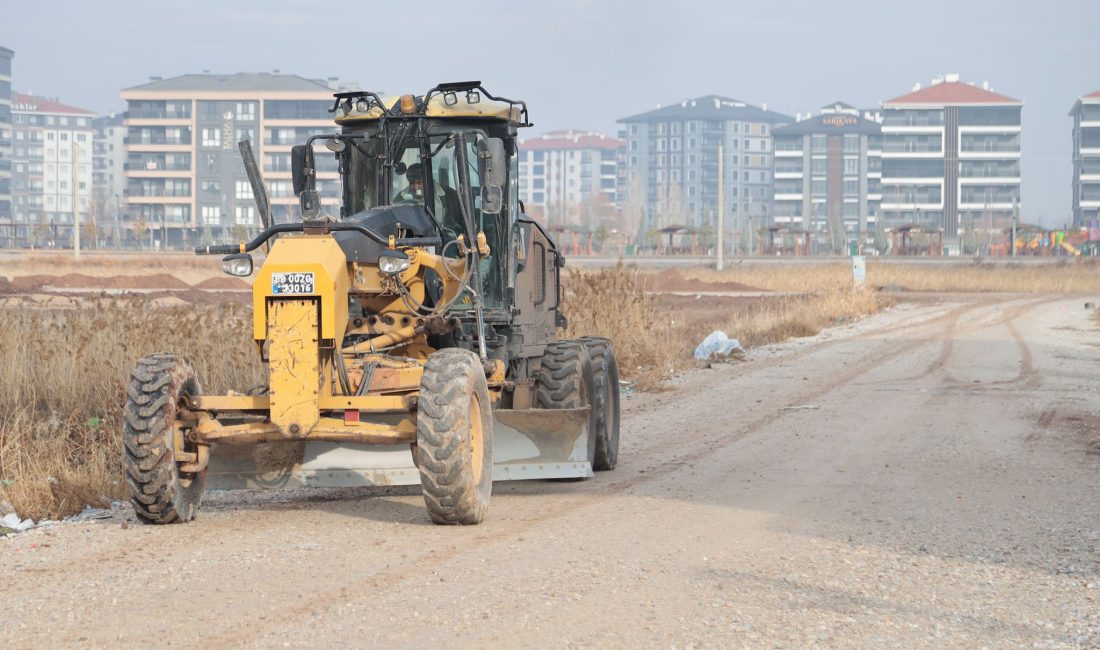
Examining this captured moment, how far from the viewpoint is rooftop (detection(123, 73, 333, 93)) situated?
16038cm

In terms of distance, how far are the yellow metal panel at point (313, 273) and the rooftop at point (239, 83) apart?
153 meters

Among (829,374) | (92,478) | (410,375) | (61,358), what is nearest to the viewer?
(410,375)

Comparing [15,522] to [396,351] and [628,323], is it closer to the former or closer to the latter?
[396,351]

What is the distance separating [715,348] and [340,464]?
15.6 m

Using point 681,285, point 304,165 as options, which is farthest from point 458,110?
point 681,285

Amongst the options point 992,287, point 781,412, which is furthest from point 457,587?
point 992,287

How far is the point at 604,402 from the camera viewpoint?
41.4ft

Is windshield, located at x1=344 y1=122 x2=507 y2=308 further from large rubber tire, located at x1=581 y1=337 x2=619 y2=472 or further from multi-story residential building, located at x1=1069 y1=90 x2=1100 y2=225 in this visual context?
multi-story residential building, located at x1=1069 y1=90 x2=1100 y2=225

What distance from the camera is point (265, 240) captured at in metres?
9.55

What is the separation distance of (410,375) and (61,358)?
17.9 feet

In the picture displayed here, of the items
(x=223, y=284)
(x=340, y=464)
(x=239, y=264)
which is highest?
(x=239, y=264)

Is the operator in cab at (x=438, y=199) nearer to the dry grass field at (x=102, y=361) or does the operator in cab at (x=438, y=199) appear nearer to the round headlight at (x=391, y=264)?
the round headlight at (x=391, y=264)

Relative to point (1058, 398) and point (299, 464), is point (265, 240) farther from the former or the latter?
point (1058, 398)

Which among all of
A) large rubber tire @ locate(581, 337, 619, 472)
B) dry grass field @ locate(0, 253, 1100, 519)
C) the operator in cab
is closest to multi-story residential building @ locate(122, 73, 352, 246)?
dry grass field @ locate(0, 253, 1100, 519)
